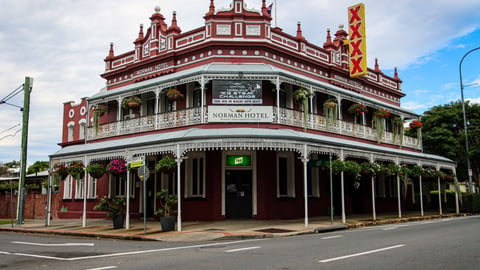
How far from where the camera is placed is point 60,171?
799 inches

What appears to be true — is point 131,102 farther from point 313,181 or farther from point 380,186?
point 380,186

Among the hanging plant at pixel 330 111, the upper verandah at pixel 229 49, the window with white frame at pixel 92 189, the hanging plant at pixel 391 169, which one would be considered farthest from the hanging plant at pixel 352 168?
the window with white frame at pixel 92 189

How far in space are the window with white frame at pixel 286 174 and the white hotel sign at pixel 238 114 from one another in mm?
2483

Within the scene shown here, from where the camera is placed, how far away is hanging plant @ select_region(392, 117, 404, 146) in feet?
87.4

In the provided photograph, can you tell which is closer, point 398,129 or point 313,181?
point 313,181

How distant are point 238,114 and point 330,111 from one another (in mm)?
5267

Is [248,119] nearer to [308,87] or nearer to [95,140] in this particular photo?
[308,87]

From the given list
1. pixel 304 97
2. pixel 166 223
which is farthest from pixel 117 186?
pixel 304 97

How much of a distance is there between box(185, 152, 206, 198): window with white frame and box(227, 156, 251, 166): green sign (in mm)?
1241

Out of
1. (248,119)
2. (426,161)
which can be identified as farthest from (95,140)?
(426,161)

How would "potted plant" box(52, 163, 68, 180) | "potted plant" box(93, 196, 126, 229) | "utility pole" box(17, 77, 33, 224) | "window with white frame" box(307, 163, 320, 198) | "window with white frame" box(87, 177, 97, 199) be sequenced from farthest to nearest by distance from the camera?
"window with white frame" box(87, 177, 97, 199)
"utility pole" box(17, 77, 33, 224)
"window with white frame" box(307, 163, 320, 198)
"potted plant" box(52, 163, 68, 180)
"potted plant" box(93, 196, 126, 229)

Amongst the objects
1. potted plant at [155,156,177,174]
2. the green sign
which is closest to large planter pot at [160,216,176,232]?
potted plant at [155,156,177,174]

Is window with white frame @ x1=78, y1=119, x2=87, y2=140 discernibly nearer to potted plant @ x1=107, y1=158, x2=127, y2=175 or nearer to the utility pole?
the utility pole

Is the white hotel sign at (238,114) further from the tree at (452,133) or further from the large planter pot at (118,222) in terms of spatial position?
the tree at (452,133)
